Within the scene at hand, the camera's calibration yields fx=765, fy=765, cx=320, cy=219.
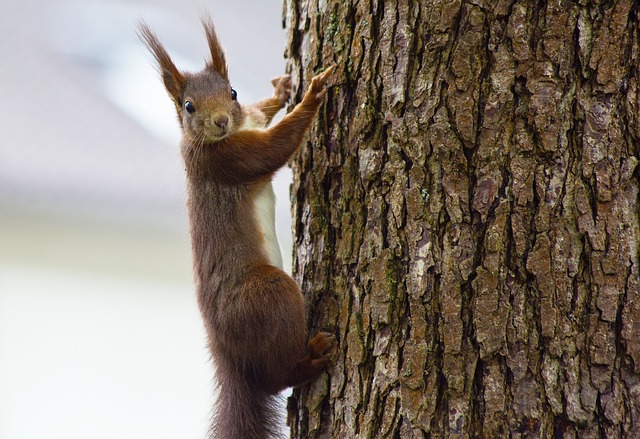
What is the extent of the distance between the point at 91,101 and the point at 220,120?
278 centimetres

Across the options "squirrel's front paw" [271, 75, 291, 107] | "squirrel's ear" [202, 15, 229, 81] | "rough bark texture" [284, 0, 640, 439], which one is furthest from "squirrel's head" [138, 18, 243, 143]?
"rough bark texture" [284, 0, 640, 439]

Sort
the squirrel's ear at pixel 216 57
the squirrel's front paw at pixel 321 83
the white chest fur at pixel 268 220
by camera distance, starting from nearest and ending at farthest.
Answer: the squirrel's front paw at pixel 321 83, the white chest fur at pixel 268 220, the squirrel's ear at pixel 216 57

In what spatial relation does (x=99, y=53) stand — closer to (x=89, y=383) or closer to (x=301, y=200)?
(x=89, y=383)

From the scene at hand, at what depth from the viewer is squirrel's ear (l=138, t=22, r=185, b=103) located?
245 cm

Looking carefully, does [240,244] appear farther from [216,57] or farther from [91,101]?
[91,101]

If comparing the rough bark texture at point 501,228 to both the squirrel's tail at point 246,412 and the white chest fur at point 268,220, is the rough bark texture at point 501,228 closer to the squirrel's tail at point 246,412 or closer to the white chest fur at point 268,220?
the squirrel's tail at point 246,412

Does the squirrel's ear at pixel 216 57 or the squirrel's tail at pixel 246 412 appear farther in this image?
the squirrel's ear at pixel 216 57

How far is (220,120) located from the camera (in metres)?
2.38

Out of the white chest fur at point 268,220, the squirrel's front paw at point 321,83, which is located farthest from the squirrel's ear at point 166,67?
the squirrel's front paw at point 321,83

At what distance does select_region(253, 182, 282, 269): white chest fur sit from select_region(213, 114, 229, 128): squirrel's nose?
23 centimetres

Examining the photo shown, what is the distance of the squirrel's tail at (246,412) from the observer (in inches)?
80.2

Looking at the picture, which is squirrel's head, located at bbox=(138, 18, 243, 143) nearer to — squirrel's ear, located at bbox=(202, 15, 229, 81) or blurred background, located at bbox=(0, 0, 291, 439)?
squirrel's ear, located at bbox=(202, 15, 229, 81)

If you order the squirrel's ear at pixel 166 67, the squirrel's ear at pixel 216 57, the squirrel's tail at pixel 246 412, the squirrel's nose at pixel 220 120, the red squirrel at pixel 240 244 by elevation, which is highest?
the squirrel's ear at pixel 216 57

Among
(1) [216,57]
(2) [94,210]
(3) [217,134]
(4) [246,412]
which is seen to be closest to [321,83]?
(3) [217,134]
